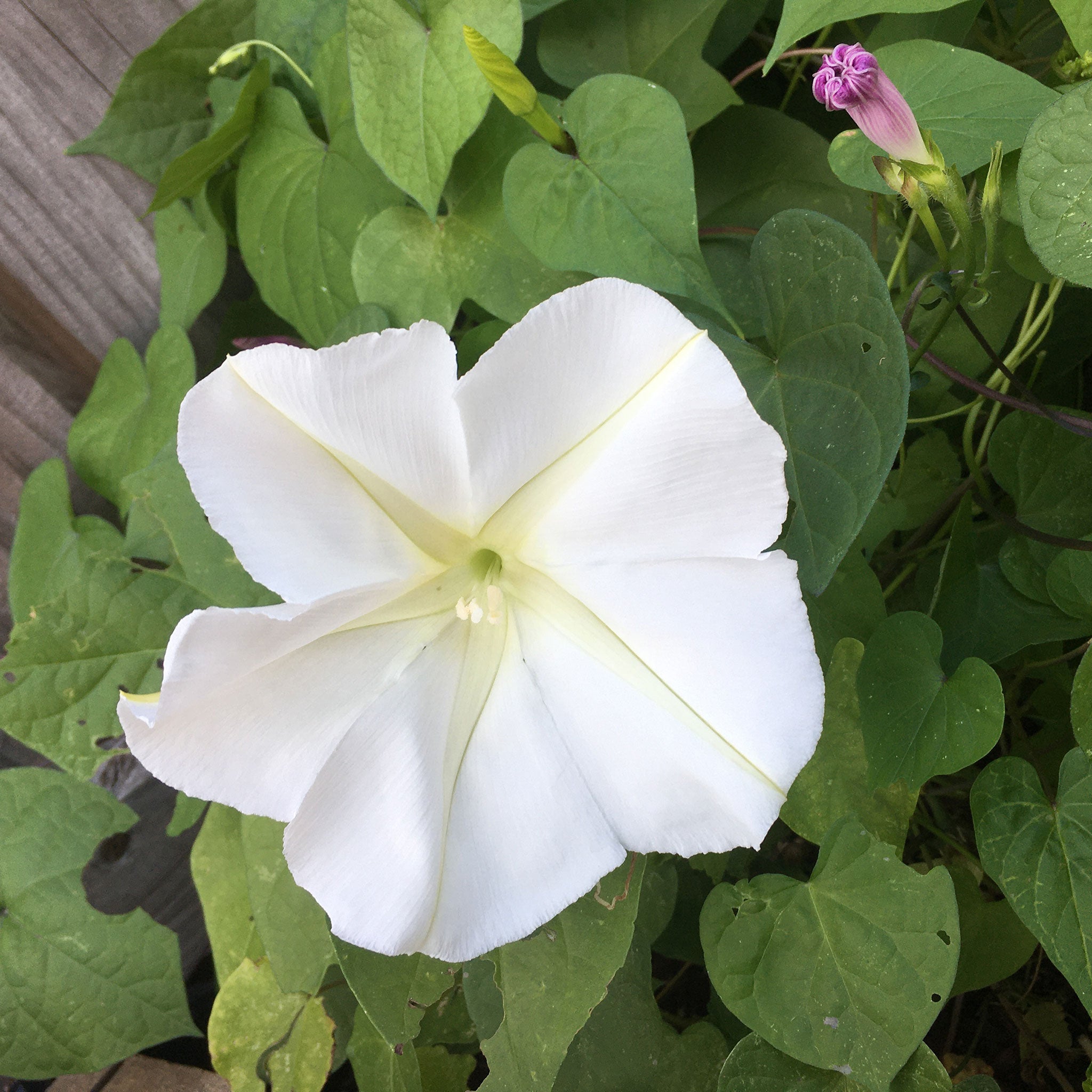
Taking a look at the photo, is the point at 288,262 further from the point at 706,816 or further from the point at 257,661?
the point at 706,816

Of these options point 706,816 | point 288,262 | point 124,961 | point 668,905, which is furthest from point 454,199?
point 124,961

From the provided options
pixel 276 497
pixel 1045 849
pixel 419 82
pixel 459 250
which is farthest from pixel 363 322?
pixel 1045 849

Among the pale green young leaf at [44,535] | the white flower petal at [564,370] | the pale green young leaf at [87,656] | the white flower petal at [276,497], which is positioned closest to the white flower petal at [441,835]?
the white flower petal at [276,497]

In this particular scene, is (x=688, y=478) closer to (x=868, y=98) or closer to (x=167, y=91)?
(x=868, y=98)

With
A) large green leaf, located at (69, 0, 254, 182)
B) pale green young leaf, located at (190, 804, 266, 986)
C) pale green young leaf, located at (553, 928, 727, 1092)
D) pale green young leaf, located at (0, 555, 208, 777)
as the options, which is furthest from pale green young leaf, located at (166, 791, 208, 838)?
large green leaf, located at (69, 0, 254, 182)

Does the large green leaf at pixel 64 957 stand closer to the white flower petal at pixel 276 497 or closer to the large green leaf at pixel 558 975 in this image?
the large green leaf at pixel 558 975

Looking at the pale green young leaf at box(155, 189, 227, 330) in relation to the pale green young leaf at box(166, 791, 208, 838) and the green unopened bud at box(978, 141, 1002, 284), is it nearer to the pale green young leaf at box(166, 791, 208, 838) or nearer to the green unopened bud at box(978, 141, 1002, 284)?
the pale green young leaf at box(166, 791, 208, 838)
